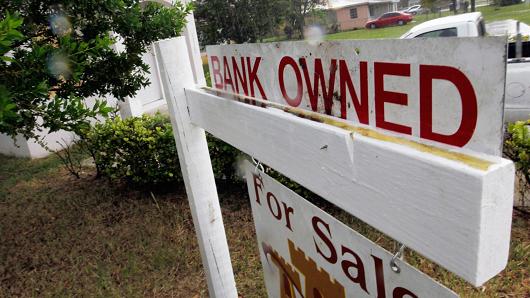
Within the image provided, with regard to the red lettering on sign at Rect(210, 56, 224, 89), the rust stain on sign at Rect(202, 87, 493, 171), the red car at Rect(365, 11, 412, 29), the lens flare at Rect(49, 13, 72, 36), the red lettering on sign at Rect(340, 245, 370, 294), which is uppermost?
the lens flare at Rect(49, 13, 72, 36)

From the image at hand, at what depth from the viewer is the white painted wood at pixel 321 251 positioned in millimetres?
796

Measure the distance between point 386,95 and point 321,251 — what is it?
462 millimetres

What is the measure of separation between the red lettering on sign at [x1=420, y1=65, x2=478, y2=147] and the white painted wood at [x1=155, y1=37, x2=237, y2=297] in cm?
113

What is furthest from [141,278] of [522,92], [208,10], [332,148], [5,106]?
[208,10]

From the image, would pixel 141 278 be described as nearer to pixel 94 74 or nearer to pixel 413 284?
pixel 94 74

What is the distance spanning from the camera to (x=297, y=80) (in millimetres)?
943

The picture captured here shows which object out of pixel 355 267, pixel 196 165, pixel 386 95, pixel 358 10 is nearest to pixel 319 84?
pixel 386 95

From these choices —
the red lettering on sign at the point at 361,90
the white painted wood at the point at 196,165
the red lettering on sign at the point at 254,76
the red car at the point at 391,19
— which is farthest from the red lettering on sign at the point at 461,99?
the red car at the point at 391,19

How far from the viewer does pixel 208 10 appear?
2170 centimetres

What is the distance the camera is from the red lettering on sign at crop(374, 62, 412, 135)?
683 millimetres

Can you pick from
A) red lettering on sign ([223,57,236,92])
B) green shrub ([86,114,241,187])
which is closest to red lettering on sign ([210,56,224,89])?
red lettering on sign ([223,57,236,92])

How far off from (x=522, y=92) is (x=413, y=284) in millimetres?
5201

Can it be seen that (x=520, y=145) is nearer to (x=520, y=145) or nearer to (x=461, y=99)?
(x=520, y=145)

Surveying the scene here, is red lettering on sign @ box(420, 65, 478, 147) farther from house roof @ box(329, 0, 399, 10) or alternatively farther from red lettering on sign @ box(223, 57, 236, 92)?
house roof @ box(329, 0, 399, 10)
